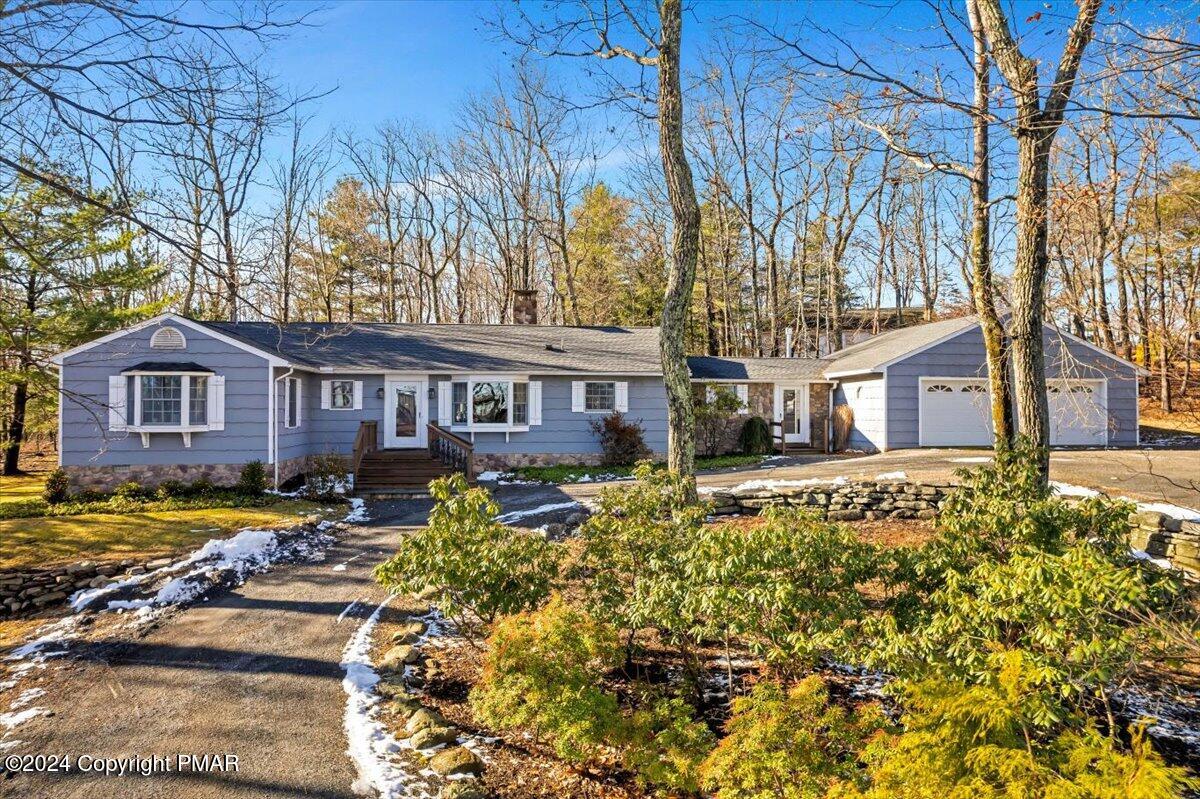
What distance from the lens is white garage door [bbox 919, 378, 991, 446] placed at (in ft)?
55.4

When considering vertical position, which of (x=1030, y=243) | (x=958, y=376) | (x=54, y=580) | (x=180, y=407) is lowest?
(x=54, y=580)

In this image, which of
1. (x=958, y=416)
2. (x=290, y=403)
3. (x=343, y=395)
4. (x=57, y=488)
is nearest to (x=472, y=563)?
(x=290, y=403)

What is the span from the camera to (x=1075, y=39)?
5488 millimetres

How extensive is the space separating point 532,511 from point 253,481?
6.45 metres

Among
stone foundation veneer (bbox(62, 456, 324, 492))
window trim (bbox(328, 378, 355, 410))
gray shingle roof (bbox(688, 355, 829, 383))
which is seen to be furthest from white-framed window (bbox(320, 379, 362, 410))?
gray shingle roof (bbox(688, 355, 829, 383))

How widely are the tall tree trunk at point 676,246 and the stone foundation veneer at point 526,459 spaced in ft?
29.4

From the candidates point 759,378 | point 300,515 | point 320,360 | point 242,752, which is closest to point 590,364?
point 759,378

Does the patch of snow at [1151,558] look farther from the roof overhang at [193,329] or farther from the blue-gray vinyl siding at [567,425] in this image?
the roof overhang at [193,329]

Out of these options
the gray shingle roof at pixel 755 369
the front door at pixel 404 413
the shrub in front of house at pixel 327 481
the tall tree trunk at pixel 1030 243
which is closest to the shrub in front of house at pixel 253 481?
the shrub in front of house at pixel 327 481

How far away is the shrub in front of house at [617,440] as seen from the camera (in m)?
16.5

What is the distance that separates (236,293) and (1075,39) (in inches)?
299

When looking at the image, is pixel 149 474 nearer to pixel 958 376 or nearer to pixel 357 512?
pixel 357 512

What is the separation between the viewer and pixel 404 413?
16.1 m

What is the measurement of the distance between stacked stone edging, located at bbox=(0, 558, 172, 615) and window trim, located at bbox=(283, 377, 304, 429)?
220 inches
